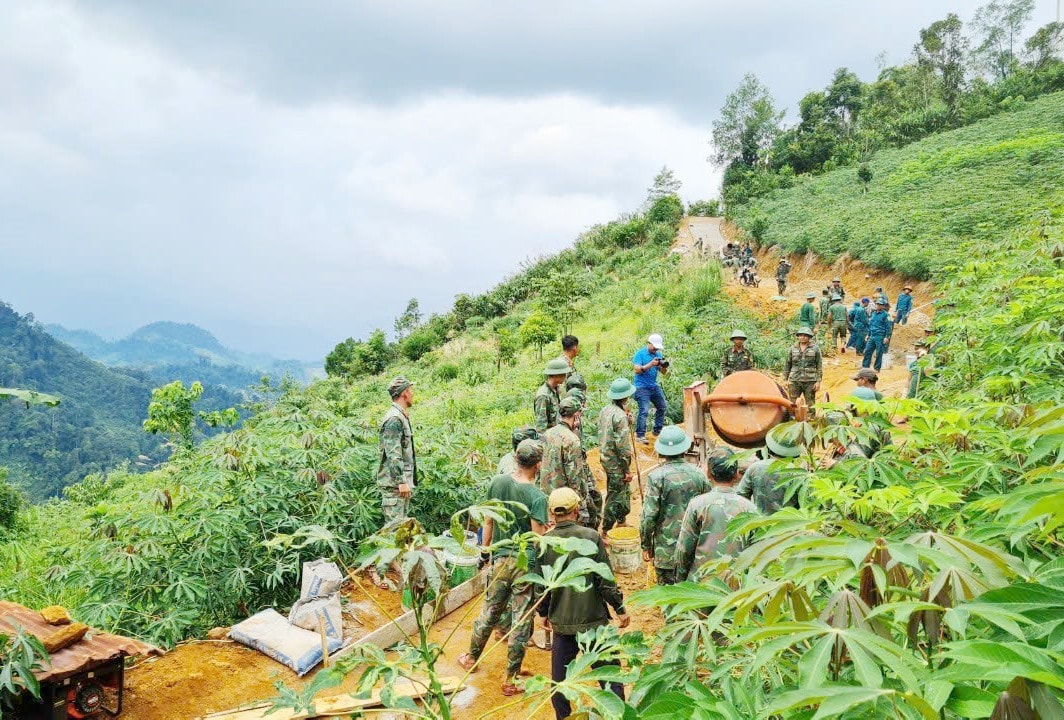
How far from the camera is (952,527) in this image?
110 inches

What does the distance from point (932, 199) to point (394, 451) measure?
24008 mm

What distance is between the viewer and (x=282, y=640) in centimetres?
490

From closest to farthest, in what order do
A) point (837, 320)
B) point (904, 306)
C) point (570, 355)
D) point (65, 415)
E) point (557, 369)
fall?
point (557, 369) < point (570, 355) < point (837, 320) < point (904, 306) < point (65, 415)

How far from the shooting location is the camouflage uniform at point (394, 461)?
18.5 feet

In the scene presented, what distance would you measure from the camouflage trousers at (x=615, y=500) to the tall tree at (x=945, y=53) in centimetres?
5298

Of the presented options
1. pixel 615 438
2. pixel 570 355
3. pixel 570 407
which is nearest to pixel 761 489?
pixel 615 438

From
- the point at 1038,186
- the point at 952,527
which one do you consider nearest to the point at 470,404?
the point at 952,527

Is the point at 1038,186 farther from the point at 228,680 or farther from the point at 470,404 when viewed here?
the point at 228,680

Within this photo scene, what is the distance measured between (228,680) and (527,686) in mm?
3548

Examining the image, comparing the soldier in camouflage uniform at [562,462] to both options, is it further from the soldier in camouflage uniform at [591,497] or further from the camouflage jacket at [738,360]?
the camouflage jacket at [738,360]

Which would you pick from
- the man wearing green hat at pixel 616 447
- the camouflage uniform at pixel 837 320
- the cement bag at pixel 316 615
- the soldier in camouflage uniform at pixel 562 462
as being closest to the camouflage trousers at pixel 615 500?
the man wearing green hat at pixel 616 447

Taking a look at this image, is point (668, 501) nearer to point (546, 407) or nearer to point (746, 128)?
point (546, 407)

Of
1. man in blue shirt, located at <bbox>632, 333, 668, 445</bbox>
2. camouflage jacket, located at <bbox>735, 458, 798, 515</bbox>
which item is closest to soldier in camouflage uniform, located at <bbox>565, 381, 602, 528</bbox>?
camouflage jacket, located at <bbox>735, 458, 798, 515</bbox>

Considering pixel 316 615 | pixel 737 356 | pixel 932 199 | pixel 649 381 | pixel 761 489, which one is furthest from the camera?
pixel 932 199
